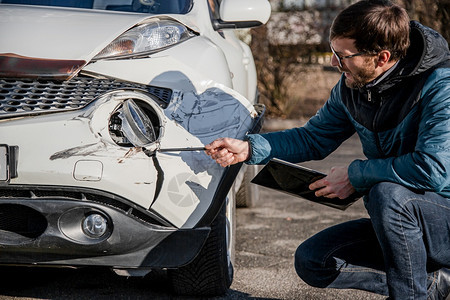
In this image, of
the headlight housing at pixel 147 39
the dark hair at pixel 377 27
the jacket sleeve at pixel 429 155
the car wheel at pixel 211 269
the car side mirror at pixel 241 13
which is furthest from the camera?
the car side mirror at pixel 241 13

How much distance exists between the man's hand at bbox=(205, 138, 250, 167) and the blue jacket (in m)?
0.49

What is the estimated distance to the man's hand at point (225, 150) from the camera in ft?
Result: 9.77

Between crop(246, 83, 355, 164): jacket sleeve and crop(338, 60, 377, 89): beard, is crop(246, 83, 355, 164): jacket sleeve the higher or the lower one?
the lower one

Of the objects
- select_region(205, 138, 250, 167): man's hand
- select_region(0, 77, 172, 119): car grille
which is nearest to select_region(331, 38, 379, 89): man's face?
select_region(205, 138, 250, 167): man's hand

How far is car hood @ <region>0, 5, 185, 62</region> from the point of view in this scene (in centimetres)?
296

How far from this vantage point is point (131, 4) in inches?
151

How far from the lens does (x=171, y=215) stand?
2.97m

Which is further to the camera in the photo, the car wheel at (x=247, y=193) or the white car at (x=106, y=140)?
the car wheel at (x=247, y=193)

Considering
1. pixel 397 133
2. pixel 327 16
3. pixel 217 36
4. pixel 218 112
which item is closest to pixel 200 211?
pixel 218 112

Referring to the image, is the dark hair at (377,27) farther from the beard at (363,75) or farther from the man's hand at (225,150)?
the man's hand at (225,150)

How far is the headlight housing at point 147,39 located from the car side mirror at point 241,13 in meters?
0.55

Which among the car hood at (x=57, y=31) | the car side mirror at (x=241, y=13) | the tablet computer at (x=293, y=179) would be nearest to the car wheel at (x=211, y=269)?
the tablet computer at (x=293, y=179)

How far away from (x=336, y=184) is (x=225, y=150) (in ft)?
1.57

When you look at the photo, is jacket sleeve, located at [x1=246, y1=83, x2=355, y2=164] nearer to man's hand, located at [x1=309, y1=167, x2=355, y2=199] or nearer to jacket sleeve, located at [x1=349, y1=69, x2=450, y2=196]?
man's hand, located at [x1=309, y1=167, x2=355, y2=199]
